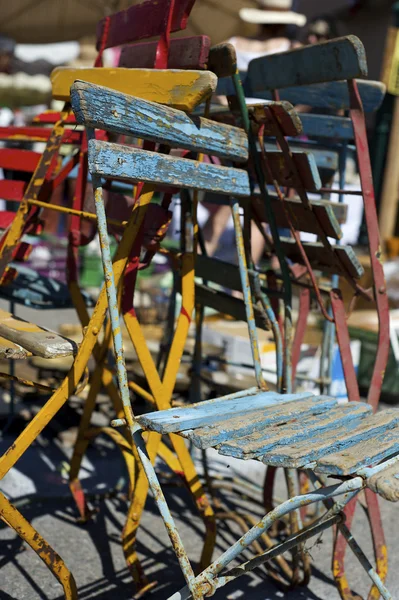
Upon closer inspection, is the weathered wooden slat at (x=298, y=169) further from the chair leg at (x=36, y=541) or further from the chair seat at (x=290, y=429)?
the chair leg at (x=36, y=541)

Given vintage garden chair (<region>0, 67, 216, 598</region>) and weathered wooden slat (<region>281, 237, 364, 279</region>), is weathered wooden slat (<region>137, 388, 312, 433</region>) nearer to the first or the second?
vintage garden chair (<region>0, 67, 216, 598</region>)

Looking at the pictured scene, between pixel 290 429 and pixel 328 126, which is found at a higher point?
pixel 328 126

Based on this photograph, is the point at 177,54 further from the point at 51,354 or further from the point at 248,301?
the point at 51,354

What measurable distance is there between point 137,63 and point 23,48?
6129mm

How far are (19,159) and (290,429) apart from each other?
1.58 metres

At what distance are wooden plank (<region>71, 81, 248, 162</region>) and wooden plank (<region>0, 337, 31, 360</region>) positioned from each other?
623mm

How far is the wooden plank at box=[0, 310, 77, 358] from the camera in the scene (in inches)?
75.5

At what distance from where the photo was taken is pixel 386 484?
63.7 inches

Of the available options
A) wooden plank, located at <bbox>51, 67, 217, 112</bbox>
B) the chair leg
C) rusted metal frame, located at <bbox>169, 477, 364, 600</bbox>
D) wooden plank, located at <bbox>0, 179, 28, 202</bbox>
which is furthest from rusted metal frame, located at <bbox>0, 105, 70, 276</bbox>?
rusted metal frame, located at <bbox>169, 477, 364, 600</bbox>

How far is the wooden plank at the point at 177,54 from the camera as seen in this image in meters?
2.27

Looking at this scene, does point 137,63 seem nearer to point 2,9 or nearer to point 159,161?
point 159,161

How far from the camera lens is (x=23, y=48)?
8.09m

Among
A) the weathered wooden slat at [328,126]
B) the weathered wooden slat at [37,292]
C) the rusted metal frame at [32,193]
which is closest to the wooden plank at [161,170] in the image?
the rusted metal frame at [32,193]

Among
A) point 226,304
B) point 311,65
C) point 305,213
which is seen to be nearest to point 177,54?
point 311,65
